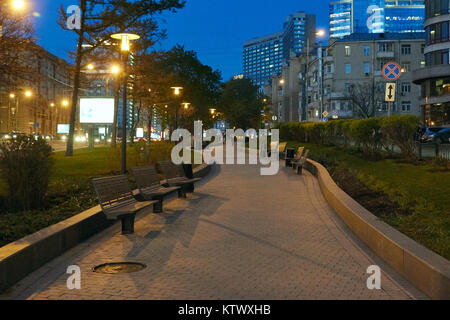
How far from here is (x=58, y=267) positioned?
21.8 feet

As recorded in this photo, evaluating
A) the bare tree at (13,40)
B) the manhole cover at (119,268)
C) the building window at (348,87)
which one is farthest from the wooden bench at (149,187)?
the building window at (348,87)

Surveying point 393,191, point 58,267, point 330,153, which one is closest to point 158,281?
point 58,267

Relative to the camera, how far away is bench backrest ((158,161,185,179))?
13.3 meters

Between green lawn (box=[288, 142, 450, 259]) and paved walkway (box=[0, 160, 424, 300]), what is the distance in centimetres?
89

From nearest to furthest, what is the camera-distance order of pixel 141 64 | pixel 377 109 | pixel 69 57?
pixel 69 57 → pixel 141 64 → pixel 377 109

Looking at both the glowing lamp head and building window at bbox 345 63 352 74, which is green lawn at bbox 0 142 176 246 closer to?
the glowing lamp head

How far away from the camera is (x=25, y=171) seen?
10.0 metres

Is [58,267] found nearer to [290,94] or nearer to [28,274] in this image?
[28,274]

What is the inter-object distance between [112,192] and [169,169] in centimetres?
464

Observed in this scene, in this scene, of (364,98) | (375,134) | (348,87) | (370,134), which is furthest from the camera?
(348,87)

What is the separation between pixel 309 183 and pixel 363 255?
1026cm

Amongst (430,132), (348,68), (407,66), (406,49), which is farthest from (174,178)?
(406,49)

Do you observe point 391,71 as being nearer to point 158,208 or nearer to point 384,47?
point 158,208

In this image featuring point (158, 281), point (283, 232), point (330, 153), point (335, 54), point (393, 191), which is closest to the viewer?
point (158, 281)
